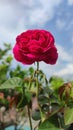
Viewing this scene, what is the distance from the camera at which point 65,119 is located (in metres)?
1.24

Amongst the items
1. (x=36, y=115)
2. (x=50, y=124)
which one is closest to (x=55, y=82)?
(x=36, y=115)

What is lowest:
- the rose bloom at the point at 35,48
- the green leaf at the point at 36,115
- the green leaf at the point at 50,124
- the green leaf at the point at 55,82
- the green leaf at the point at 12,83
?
the green leaf at the point at 50,124

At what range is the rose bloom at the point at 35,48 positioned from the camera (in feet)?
4.41

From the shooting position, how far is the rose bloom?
134 cm

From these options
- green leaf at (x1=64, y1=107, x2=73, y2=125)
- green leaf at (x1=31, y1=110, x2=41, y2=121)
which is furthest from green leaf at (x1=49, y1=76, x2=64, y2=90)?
green leaf at (x1=64, y1=107, x2=73, y2=125)

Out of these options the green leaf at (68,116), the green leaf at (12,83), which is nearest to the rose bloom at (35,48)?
the green leaf at (12,83)

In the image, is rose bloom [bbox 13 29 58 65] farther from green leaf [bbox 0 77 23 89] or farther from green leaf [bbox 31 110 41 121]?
green leaf [bbox 31 110 41 121]

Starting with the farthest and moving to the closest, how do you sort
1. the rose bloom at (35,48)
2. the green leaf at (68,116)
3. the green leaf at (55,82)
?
the green leaf at (55,82), the rose bloom at (35,48), the green leaf at (68,116)

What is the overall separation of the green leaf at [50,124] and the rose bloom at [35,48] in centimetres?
19

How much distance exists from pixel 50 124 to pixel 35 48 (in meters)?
0.26

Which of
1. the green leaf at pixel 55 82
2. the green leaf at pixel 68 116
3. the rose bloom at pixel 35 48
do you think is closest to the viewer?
the green leaf at pixel 68 116

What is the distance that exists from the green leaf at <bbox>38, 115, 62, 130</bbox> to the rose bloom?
19cm

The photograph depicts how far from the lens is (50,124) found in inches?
49.5

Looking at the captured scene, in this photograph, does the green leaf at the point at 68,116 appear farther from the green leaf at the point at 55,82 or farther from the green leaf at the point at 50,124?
the green leaf at the point at 55,82
